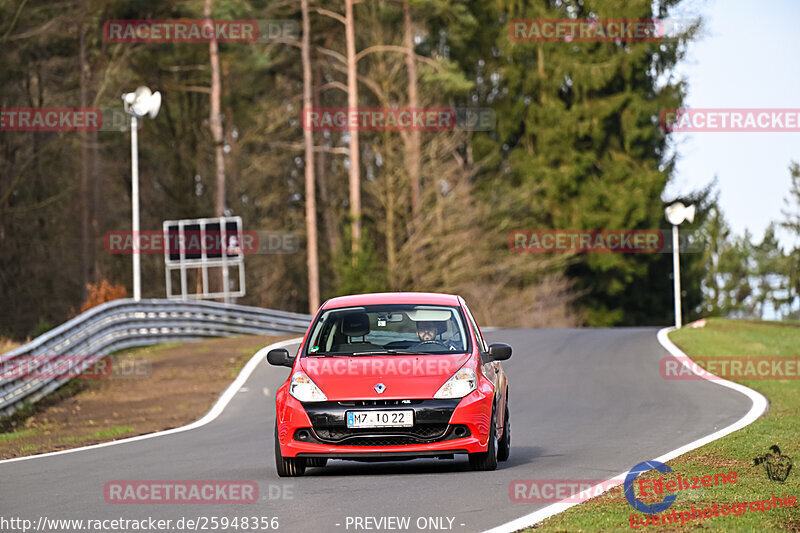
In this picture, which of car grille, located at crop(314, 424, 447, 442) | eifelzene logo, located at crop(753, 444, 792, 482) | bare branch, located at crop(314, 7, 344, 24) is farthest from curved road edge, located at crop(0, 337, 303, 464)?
bare branch, located at crop(314, 7, 344, 24)

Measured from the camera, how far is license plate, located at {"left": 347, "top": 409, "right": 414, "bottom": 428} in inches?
431

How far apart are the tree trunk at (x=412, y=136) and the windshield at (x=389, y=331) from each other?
134 ft

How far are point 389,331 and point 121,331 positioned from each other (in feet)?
57.2

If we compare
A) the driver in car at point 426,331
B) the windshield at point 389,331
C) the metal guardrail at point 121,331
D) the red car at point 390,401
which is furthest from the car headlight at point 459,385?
the metal guardrail at point 121,331

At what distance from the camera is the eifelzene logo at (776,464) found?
10291 mm

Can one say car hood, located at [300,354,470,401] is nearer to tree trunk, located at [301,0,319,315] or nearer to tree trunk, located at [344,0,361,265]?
tree trunk, located at [344,0,361,265]

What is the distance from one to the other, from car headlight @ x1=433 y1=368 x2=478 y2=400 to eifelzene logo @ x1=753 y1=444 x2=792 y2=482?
8.16ft

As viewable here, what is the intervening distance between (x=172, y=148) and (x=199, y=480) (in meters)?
48.5

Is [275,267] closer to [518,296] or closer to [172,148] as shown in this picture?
[172,148]

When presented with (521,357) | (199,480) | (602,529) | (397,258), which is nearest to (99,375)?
(521,357)

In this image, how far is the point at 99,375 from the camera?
2466 centimetres

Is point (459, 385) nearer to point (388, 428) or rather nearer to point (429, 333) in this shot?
point (388, 428)

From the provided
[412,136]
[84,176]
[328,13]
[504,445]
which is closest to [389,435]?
[504,445]

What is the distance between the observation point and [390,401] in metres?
11.0
